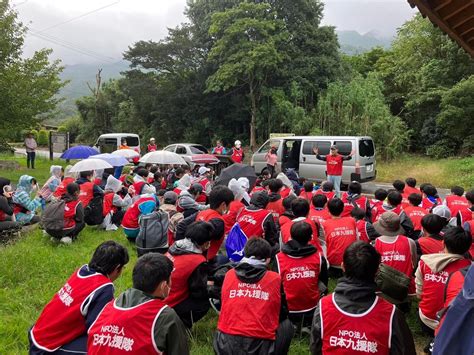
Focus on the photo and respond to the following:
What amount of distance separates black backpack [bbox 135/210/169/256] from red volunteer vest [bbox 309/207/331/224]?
1946mm

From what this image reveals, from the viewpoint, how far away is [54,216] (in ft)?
20.8

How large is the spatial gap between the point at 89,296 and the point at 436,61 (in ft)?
71.5

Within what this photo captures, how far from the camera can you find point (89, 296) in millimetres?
2572

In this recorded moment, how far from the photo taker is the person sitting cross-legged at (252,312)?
8.62 feet

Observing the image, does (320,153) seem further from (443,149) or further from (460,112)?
(443,149)

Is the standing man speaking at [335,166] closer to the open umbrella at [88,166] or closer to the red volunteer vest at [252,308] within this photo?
the open umbrella at [88,166]

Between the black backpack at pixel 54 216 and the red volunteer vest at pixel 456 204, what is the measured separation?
20.0ft

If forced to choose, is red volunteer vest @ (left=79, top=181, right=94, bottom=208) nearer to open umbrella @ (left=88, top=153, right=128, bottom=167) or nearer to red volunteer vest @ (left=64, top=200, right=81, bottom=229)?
red volunteer vest @ (left=64, top=200, right=81, bottom=229)

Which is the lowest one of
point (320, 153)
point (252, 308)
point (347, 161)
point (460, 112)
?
point (252, 308)

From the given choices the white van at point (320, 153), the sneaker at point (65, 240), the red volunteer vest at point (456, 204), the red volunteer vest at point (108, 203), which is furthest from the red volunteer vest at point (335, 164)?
the sneaker at point (65, 240)

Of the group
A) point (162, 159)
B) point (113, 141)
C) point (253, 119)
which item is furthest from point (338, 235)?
point (113, 141)

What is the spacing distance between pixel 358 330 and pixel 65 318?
190cm

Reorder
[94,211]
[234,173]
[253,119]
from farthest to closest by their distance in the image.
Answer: [253,119], [234,173], [94,211]

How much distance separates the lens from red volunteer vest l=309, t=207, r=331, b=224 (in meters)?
4.91
